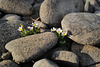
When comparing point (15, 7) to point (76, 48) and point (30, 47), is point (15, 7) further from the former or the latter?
point (76, 48)

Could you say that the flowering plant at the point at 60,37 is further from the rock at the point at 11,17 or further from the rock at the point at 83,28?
the rock at the point at 11,17

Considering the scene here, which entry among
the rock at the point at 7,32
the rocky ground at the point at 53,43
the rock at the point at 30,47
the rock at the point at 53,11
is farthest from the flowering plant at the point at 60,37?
the rock at the point at 7,32

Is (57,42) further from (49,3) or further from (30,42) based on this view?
(49,3)

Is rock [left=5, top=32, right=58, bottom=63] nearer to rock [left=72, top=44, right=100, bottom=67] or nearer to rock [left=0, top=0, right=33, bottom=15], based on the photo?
rock [left=72, top=44, right=100, bottom=67]

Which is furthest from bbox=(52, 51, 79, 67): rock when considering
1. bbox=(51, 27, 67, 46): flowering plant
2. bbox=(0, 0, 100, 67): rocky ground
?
bbox=(51, 27, 67, 46): flowering plant

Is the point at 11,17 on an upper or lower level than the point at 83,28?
upper

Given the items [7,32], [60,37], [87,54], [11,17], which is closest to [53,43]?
[60,37]

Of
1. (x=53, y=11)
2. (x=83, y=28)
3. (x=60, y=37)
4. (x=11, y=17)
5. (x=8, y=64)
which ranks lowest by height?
(x=8, y=64)
